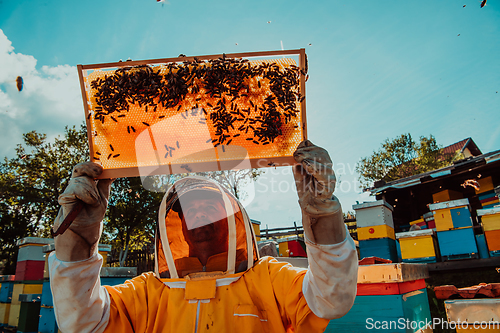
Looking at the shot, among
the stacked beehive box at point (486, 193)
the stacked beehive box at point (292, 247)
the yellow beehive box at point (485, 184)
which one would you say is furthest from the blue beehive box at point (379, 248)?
the yellow beehive box at point (485, 184)

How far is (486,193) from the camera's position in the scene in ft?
37.4

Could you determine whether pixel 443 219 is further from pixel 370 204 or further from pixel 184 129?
pixel 184 129

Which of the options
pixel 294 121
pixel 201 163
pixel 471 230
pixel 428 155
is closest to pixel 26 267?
pixel 201 163

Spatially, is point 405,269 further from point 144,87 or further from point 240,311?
point 144,87

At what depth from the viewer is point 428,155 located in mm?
31375

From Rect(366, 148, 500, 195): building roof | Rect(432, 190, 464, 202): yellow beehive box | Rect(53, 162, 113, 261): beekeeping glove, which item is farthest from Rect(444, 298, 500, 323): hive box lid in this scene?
Rect(432, 190, 464, 202): yellow beehive box

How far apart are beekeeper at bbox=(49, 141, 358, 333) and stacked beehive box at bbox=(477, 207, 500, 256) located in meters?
6.42

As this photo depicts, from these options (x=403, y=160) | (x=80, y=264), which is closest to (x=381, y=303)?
(x=80, y=264)

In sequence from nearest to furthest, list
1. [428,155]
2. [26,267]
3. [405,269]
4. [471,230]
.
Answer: [405,269] → [471,230] → [26,267] → [428,155]

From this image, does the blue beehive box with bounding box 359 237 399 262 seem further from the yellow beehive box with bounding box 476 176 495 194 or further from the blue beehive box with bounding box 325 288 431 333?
the yellow beehive box with bounding box 476 176 495 194

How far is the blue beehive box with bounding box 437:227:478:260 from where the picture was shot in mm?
6570

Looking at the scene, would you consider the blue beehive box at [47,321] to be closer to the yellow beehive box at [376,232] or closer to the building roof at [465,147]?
the yellow beehive box at [376,232]

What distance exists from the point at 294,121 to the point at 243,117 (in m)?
0.37

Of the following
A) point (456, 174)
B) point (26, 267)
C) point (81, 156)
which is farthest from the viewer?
point (81, 156)
